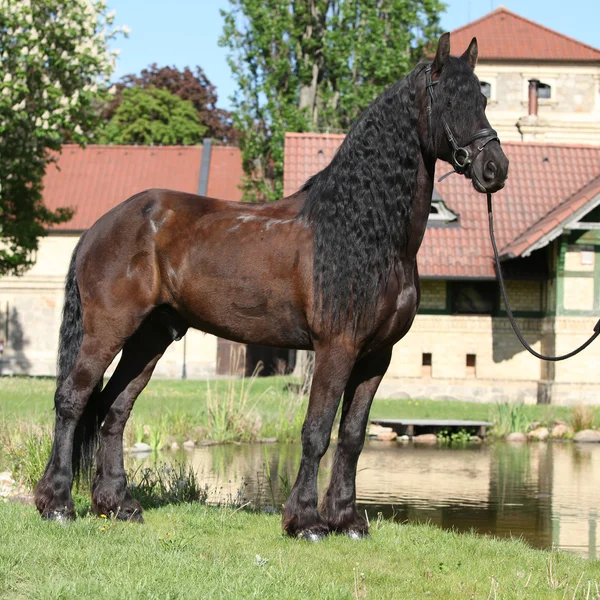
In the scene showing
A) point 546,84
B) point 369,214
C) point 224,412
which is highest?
point 546,84

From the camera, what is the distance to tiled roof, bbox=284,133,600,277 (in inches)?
983

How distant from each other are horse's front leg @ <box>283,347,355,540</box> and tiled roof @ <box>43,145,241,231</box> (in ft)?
99.3

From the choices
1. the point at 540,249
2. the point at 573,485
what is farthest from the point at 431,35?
the point at 573,485

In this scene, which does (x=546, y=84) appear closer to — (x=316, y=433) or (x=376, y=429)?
(x=376, y=429)

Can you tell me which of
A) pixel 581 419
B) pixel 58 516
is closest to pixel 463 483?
pixel 58 516

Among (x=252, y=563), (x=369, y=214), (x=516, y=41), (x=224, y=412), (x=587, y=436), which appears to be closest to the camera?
(x=252, y=563)

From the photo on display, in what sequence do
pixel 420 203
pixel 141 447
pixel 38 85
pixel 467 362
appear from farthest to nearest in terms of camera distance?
pixel 467 362
pixel 38 85
pixel 141 447
pixel 420 203

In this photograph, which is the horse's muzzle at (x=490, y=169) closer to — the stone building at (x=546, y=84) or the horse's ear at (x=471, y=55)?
the horse's ear at (x=471, y=55)

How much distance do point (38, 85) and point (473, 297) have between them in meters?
12.1

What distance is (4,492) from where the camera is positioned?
27.7 ft

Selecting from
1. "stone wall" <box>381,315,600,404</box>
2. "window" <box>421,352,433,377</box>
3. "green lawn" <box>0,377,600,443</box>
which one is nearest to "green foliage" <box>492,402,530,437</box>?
"green lawn" <box>0,377,600,443</box>

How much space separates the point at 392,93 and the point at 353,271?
1184mm

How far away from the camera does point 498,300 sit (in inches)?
1006

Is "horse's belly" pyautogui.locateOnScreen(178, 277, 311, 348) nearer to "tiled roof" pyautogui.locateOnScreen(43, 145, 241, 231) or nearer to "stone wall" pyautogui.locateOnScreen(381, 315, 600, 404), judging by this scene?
"stone wall" pyautogui.locateOnScreen(381, 315, 600, 404)
